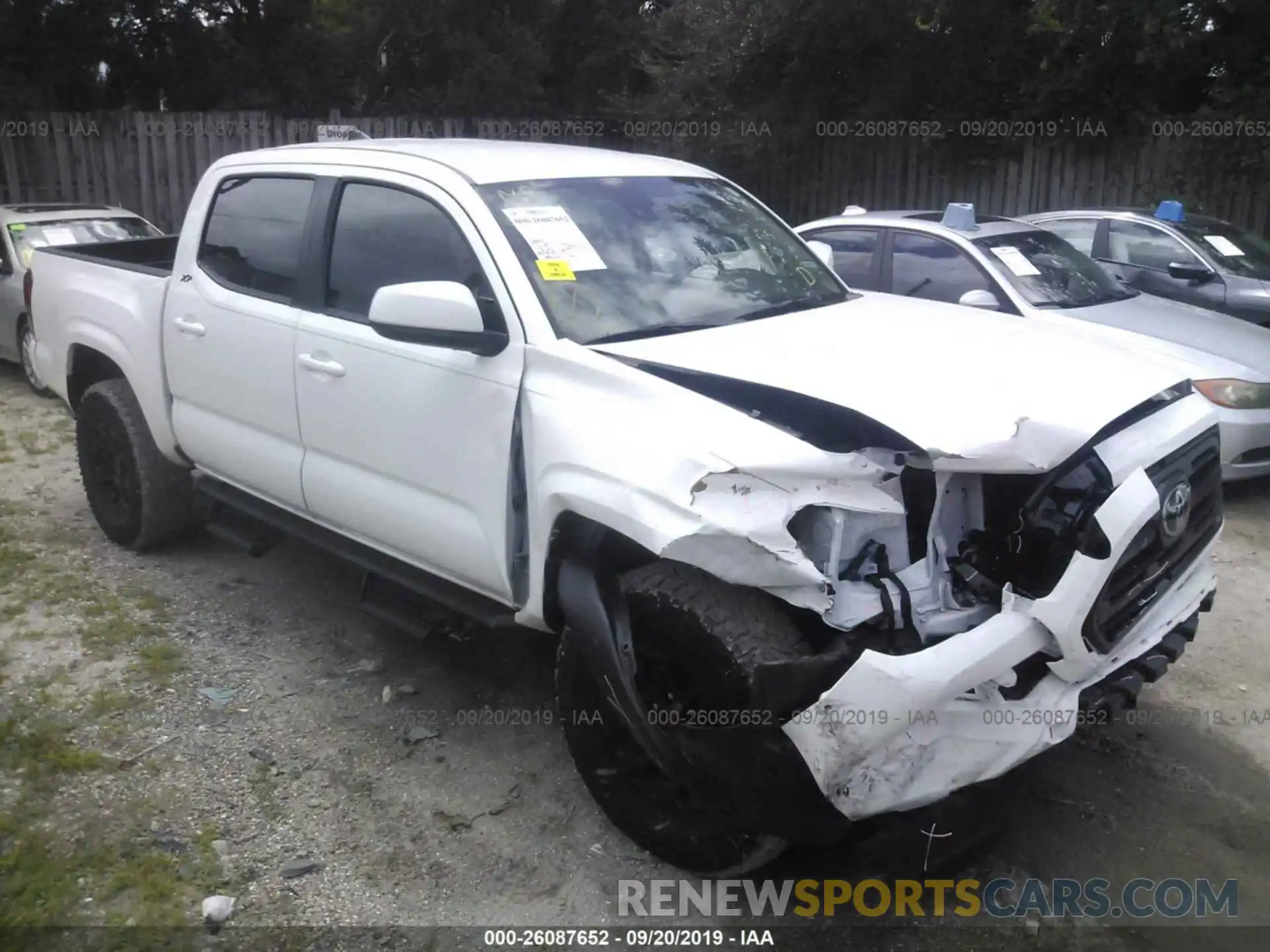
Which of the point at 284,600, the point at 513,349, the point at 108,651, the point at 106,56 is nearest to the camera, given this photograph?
the point at 513,349

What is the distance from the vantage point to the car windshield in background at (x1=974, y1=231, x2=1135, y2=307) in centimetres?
721

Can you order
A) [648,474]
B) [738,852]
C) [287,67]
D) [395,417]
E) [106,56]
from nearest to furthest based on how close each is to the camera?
[648,474], [738,852], [395,417], [106,56], [287,67]

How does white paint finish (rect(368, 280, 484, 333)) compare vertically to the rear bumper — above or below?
above

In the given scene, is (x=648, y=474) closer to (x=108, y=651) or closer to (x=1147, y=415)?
(x=1147, y=415)

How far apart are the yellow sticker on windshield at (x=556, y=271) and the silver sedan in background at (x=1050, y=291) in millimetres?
3605

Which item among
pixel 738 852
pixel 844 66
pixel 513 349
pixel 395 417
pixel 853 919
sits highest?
pixel 844 66

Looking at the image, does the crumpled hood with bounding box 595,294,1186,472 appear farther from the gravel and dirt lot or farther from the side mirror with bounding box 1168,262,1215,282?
the side mirror with bounding box 1168,262,1215,282

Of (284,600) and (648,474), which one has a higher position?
(648,474)

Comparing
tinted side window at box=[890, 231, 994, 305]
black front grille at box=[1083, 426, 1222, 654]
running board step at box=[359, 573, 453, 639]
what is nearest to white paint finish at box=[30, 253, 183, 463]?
running board step at box=[359, 573, 453, 639]

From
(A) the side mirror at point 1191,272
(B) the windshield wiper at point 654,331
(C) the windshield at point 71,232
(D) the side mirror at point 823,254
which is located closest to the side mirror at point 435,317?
(B) the windshield wiper at point 654,331

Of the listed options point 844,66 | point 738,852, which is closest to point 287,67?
point 844,66

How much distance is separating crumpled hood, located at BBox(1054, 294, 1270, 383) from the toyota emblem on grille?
3677mm

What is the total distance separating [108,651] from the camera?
15.8 feet

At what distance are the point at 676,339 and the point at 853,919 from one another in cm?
179
